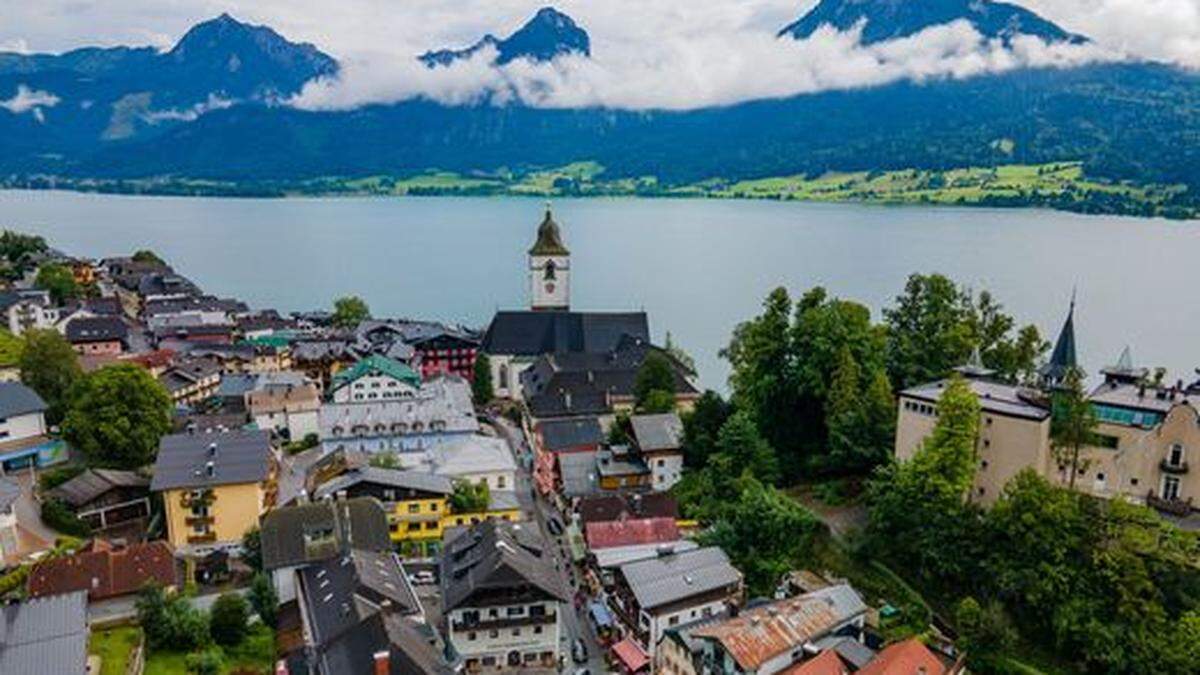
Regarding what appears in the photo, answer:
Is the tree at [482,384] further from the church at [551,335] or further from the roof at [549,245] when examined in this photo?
the roof at [549,245]

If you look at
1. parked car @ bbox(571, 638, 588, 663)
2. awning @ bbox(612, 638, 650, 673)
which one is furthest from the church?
awning @ bbox(612, 638, 650, 673)

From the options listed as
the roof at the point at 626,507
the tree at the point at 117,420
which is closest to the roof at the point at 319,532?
the roof at the point at 626,507

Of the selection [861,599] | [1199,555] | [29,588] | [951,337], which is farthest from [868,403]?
[29,588]

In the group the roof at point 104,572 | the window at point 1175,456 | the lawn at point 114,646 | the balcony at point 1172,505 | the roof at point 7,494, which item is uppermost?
the window at point 1175,456

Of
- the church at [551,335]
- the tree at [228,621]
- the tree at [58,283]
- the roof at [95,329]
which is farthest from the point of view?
the tree at [58,283]

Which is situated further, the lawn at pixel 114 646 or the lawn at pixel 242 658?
the lawn at pixel 242 658

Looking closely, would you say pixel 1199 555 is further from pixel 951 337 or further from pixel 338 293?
pixel 338 293

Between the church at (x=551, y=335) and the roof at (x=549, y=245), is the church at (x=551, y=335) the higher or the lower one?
the lower one

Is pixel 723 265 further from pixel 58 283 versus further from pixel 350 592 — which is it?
pixel 350 592
